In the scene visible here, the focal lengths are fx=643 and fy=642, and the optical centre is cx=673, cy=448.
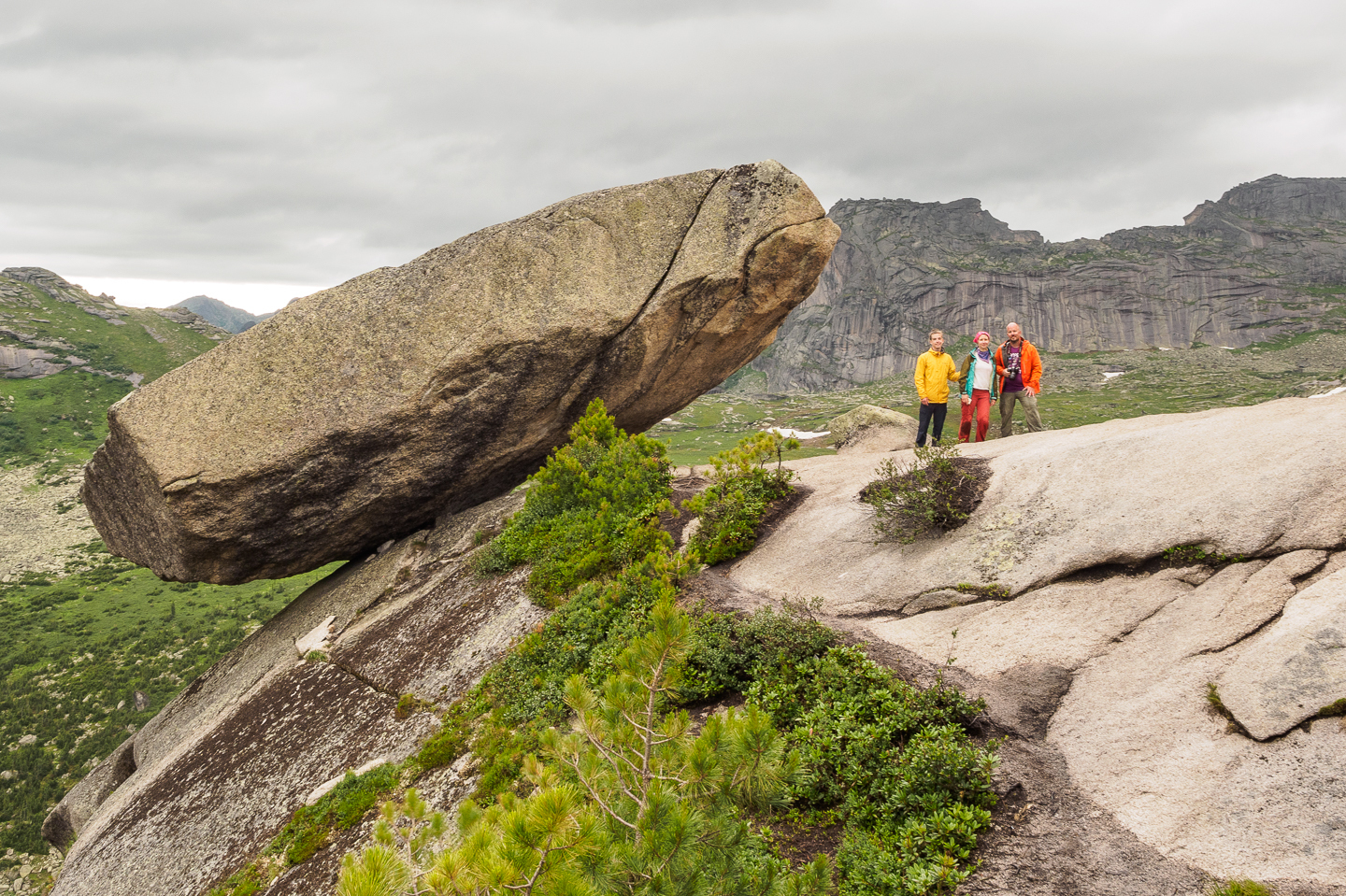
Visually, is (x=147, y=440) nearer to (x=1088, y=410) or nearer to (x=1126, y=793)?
(x=1126, y=793)

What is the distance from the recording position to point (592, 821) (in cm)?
429

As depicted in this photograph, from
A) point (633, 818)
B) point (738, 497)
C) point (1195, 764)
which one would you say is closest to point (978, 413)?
point (738, 497)

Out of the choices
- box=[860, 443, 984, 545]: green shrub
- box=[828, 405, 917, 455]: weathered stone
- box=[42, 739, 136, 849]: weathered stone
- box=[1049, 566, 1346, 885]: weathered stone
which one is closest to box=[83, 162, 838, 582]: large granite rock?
box=[42, 739, 136, 849]: weathered stone

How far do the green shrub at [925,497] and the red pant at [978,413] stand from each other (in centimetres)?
525

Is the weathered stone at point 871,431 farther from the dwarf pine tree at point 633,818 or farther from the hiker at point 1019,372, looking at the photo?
the dwarf pine tree at point 633,818

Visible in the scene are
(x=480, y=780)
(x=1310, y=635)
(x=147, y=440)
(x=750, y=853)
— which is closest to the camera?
(x=750, y=853)

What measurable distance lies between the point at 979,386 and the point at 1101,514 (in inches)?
302

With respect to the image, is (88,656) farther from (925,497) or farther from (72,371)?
(72,371)

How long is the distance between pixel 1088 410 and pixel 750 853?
6285 inches

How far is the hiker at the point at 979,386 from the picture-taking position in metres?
16.4

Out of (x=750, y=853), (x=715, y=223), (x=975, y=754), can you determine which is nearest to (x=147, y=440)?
(x=715, y=223)

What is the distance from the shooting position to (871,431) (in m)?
24.1

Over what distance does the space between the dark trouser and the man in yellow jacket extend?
166 cm

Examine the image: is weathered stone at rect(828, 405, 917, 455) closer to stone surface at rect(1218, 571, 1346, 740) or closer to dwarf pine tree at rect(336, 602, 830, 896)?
stone surface at rect(1218, 571, 1346, 740)
